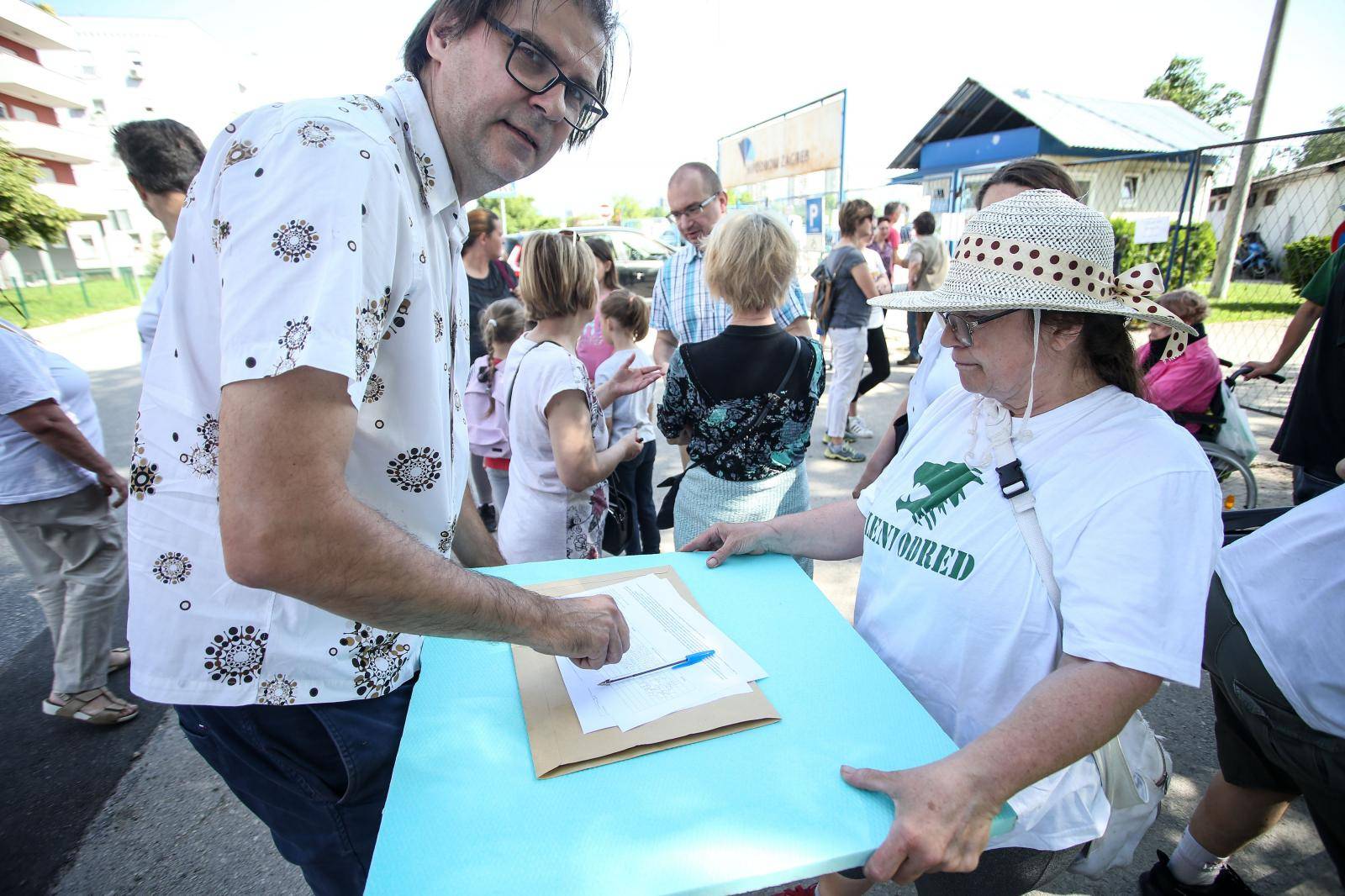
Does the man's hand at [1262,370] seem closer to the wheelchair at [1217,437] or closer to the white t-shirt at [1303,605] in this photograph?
the wheelchair at [1217,437]

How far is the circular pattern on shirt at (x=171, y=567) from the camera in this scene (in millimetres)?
975

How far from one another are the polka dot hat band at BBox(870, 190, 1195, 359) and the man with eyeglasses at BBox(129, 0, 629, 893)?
0.82m

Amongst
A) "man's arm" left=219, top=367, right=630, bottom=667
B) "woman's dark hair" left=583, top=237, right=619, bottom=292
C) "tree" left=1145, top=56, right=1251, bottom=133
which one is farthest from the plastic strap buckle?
"tree" left=1145, top=56, right=1251, bottom=133

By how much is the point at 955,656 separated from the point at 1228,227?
13983 mm

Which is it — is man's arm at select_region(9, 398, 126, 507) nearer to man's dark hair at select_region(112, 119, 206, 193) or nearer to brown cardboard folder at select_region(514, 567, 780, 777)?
man's dark hair at select_region(112, 119, 206, 193)

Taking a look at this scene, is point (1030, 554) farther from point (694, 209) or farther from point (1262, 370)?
point (1262, 370)

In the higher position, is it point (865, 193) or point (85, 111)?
point (85, 111)

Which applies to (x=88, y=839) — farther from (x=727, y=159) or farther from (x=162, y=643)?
(x=727, y=159)

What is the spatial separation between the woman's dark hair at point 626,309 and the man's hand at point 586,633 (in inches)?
103

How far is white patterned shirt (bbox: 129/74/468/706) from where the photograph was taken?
74 cm

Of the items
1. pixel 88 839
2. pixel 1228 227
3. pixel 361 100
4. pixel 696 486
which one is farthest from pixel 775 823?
pixel 1228 227

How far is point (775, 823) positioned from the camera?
84cm

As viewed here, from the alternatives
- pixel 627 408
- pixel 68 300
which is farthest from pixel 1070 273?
pixel 68 300

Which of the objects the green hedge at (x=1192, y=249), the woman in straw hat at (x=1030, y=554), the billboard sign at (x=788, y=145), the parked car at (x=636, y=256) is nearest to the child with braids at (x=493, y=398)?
the woman in straw hat at (x=1030, y=554)
